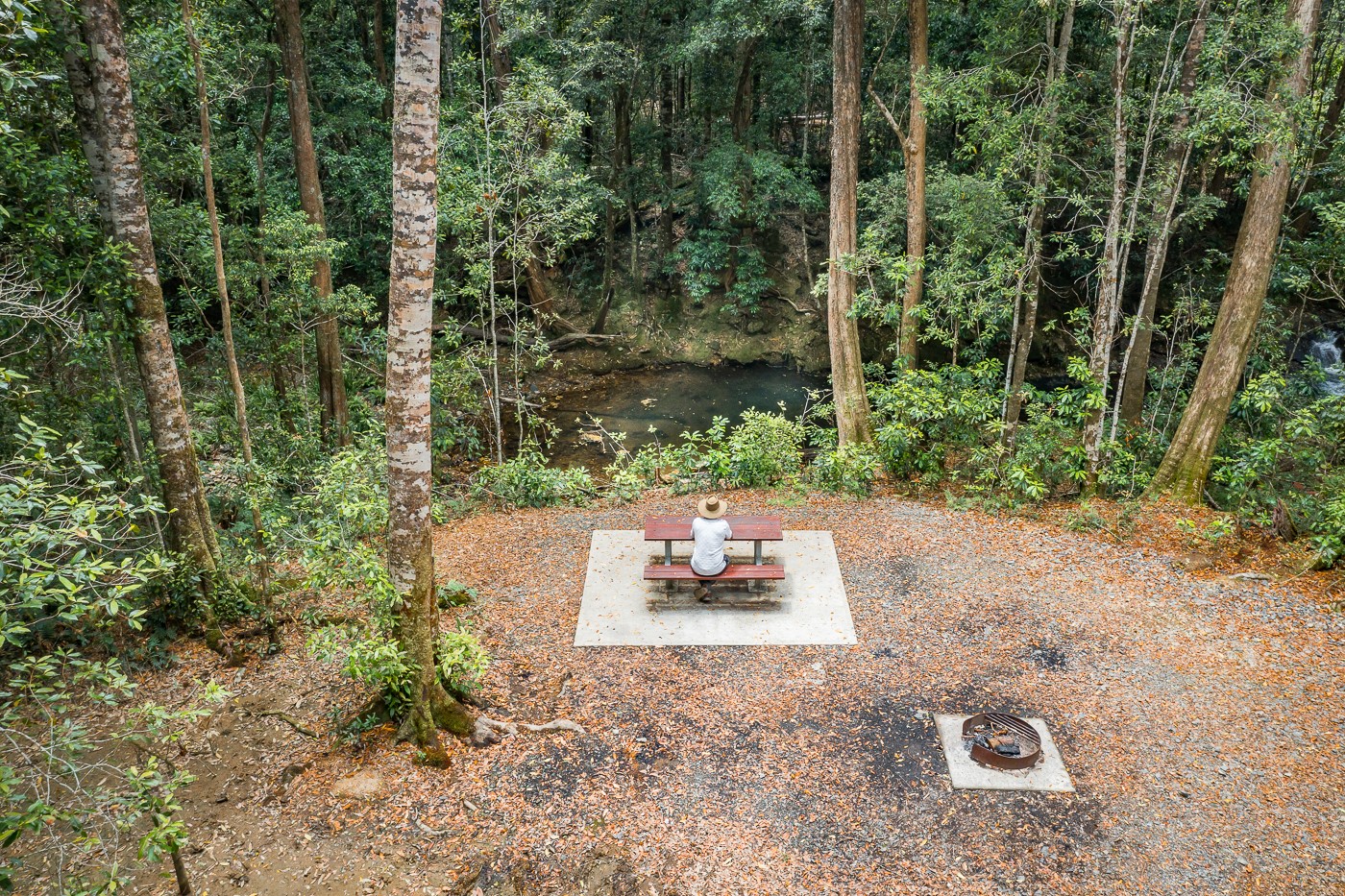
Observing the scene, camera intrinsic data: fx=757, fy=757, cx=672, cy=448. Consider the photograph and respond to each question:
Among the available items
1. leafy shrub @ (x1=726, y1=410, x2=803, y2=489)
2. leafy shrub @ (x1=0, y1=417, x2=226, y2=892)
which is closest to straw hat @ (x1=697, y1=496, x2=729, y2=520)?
leafy shrub @ (x1=726, y1=410, x2=803, y2=489)

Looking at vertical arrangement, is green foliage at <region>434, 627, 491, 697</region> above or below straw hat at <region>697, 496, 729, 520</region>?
below

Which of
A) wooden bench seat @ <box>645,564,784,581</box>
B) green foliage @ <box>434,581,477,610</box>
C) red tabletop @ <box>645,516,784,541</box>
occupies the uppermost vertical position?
red tabletop @ <box>645,516,784,541</box>

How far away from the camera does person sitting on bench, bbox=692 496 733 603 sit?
7.50 meters

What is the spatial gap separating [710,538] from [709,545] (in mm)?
74

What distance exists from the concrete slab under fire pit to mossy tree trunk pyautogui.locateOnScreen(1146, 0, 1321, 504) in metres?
6.12

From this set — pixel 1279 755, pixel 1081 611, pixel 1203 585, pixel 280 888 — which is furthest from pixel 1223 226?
pixel 280 888

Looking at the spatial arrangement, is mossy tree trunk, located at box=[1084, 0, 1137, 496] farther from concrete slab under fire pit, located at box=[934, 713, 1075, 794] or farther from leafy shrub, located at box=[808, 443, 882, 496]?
concrete slab under fire pit, located at box=[934, 713, 1075, 794]

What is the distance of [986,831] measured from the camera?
206 inches

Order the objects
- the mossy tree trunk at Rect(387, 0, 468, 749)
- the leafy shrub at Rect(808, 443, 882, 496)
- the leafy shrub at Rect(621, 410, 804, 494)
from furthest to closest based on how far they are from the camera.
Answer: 1. the leafy shrub at Rect(621, 410, 804, 494)
2. the leafy shrub at Rect(808, 443, 882, 496)
3. the mossy tree trunk at Rect(387, 0, 468, 749)

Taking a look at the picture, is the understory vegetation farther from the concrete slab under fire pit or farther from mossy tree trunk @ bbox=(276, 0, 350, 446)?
the concrete slab under fire pit

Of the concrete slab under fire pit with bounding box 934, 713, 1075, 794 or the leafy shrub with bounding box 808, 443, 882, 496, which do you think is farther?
the leafy shrub with bounding box 808, 443, 882, 496

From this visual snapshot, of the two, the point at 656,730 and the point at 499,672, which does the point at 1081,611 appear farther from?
the point at 499,672

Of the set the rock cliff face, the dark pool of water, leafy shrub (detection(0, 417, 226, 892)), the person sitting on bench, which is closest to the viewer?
leafy shrub (detection(0, 417, 226, 892))

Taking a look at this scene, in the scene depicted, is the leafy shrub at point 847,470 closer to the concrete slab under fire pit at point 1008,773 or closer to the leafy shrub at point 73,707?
the concrete slab under fire pit at point 1008,773
